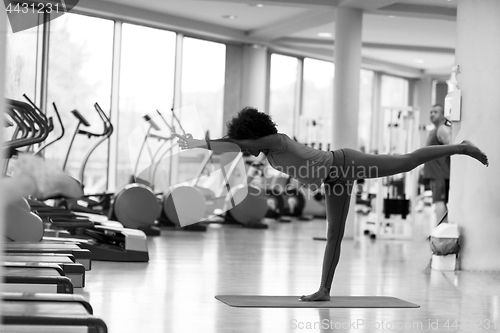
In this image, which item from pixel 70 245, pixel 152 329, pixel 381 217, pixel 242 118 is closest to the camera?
pixel 152 329

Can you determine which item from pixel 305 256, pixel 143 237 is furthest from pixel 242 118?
pixel 305 256

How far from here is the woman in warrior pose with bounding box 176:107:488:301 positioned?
12.6ft

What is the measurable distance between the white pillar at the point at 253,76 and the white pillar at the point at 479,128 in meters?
6.04

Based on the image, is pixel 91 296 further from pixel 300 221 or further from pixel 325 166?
pixel 300 221

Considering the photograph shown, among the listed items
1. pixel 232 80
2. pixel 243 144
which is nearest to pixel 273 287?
pixel 243 144

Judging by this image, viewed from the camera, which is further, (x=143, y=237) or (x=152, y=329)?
(x=143, y=237)

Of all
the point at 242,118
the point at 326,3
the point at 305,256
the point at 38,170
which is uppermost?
the point at 326,3

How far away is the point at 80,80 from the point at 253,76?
3190 mm

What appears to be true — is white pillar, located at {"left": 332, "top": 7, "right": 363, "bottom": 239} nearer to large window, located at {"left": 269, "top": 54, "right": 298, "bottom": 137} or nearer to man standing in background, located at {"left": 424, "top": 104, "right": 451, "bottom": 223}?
man standing in background, located at {"left": 424, "top": 104, "right": 451, "bottom": 223}

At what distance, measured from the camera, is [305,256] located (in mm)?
6828

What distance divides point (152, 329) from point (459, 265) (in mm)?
3737

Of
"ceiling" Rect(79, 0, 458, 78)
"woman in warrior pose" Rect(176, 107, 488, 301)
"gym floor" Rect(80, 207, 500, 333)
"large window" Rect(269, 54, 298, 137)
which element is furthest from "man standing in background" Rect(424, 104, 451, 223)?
"large window" Rect(269, 54, 298, 137)

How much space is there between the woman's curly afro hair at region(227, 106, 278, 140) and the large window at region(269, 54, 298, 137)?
29.6ft

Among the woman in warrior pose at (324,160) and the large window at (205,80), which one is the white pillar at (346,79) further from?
the woman in warrior pose at (324,160)
